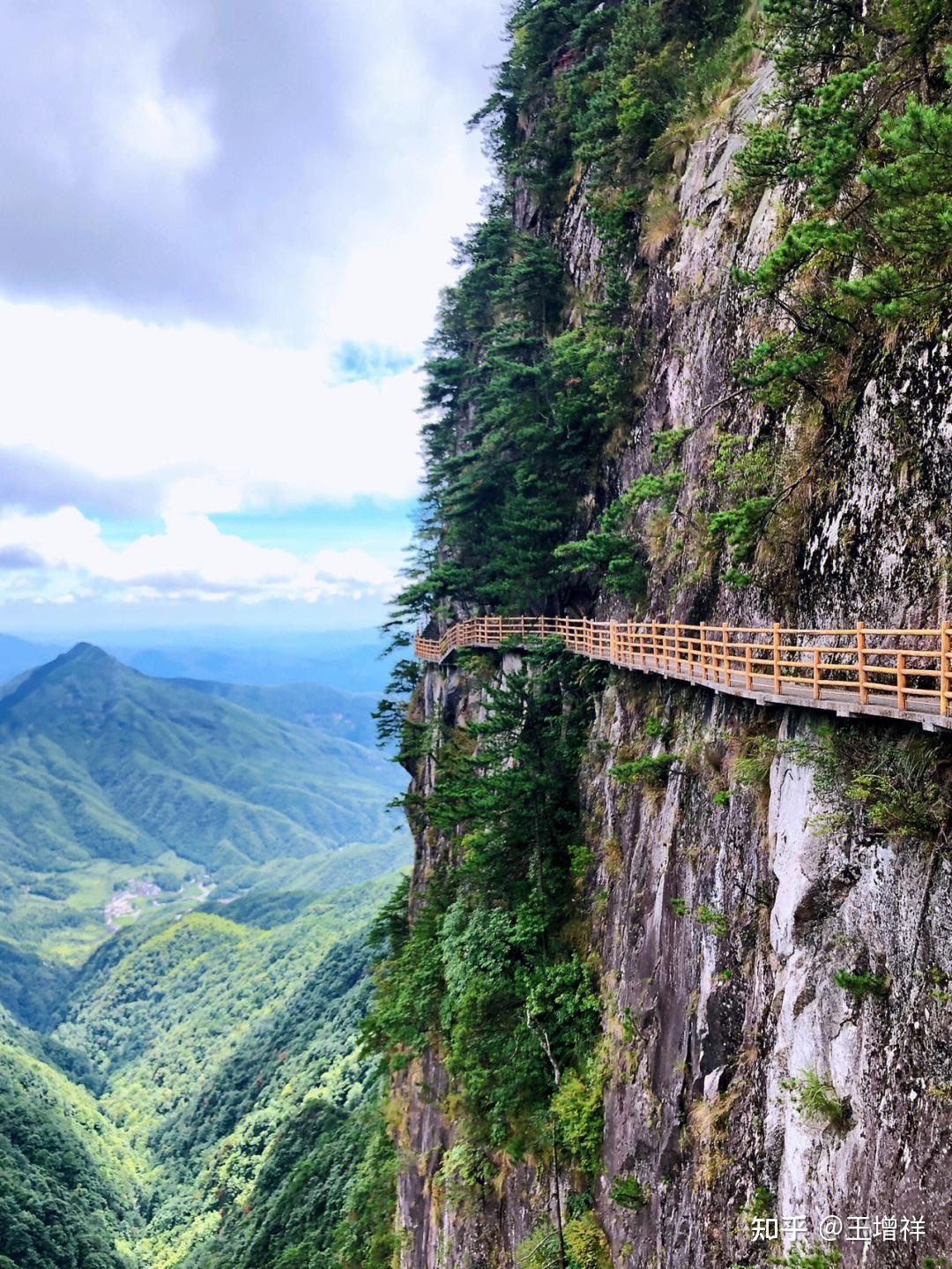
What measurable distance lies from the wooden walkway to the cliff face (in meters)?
0.40

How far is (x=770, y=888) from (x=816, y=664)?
322cm

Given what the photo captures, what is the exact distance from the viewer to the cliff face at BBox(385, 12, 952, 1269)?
7.03 metres

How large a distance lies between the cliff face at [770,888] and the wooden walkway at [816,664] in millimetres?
399

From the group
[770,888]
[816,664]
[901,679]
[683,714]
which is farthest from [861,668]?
[683,714]

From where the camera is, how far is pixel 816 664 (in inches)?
353

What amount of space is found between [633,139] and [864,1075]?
25.5m

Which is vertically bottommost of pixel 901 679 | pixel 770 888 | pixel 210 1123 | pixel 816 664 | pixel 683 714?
pixel 210 1123

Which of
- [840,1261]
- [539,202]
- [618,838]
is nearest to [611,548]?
[618,838]

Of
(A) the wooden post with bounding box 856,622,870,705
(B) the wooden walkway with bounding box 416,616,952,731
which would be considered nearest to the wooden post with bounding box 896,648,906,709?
(B) the wooden walkway with bounding box 416,616,952,731

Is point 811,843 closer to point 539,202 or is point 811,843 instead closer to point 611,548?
point 611,548

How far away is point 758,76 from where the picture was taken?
17641 millimetres

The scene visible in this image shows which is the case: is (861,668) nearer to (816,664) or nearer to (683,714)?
(816,664)

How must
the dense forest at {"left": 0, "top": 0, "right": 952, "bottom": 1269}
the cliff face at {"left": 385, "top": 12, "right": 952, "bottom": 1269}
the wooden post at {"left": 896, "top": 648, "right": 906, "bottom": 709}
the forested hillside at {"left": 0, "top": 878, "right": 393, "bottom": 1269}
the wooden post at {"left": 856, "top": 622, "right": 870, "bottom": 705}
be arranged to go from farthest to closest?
the forested hillside at {"left": 0, "top": 878, "right": 393, "bottom": 1269} < the wooden post at {"left": 856, "top": 622, "right": 870, "bottom": 705} < the dense forest at {"left": 0, "top": 0, "right": 952, "bottom": 1269} < the wooden post at {"left": 896, "top": 648, "right": 906, "bottom": 709} < the cliff face at {"left": 385, "top": 12, "right": 952, "bottom": 1269}

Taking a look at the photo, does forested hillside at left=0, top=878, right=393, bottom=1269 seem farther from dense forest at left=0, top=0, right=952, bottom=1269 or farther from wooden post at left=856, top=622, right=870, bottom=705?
wooden post at left=856, top=622, right=870, bottom=705
